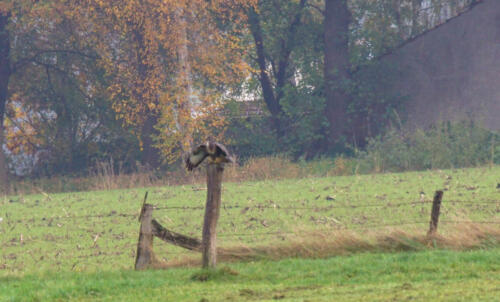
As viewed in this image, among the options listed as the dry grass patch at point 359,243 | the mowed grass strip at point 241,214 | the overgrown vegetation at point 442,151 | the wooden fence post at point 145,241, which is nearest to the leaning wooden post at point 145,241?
the wooden fence post at point 145,241

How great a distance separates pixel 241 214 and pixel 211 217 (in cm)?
723

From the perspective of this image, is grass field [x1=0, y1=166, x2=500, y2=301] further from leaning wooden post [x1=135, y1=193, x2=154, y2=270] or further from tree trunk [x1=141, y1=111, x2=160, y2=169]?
tree trunk [x1=141, y1=111, x2=160, y2=169]

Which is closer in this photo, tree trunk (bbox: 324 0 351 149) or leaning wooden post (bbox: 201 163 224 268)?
leaning wooden post (bbox: 201 163 224 268)

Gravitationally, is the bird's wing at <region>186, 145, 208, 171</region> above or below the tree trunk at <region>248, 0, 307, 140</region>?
below

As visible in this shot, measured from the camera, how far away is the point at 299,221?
54.6 feet

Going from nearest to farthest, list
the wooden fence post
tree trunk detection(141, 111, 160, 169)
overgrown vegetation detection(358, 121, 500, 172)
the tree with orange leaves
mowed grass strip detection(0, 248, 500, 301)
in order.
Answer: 1. mowed grass strip detection(0, 248, 500, 301)
2. the wooden fence post
3. overgrown vegetation detection(358, 121, 500, 172)
4. the tree with orange leaves
5. tree trunk detection(141, 111, 160, 169)

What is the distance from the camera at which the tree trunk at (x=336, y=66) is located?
38.2 metres

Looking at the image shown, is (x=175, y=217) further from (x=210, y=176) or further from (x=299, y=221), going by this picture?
(x=210, y=176)

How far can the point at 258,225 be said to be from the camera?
16.5 meters

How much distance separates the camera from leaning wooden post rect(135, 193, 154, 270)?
11875 millimetres

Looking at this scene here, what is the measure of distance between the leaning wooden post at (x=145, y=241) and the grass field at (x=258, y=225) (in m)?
0.32

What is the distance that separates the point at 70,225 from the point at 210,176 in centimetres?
768

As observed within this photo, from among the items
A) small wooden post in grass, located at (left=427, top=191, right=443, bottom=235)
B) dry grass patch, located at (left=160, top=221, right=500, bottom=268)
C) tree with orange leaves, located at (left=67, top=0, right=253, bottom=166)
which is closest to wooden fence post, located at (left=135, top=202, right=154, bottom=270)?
dry grass patch, located at (left=160, top=221, right=500, bottom=268)

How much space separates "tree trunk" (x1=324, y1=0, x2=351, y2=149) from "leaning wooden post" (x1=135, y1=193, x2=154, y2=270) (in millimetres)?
26828
